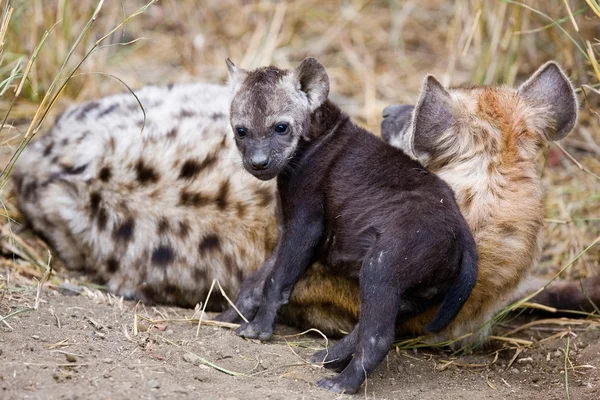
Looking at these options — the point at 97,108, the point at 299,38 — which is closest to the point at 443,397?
the point at 97,108

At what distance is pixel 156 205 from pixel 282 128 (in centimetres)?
99

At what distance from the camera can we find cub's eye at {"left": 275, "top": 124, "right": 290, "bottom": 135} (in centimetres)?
390

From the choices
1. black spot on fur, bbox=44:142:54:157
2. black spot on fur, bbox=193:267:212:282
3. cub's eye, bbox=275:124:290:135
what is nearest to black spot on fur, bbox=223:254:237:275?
black spot on fur, bbox=193:267:212:282

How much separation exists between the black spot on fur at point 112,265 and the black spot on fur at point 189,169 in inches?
22.4

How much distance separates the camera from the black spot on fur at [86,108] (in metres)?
5.14

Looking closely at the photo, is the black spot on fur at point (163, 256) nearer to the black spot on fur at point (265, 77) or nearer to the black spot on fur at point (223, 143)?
the black spot on fur at point (223, 143)

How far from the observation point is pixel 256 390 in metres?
3.31

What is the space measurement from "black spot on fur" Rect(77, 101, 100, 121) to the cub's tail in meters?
2.56

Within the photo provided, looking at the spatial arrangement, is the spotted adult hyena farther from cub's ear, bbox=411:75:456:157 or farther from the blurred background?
the blurred background

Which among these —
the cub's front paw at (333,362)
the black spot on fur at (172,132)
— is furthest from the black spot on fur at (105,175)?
the cub's front paw at (333,362)

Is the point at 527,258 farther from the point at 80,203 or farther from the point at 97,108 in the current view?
the point at 97,108

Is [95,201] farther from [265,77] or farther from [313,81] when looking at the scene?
[313,81]

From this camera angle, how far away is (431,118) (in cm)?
391

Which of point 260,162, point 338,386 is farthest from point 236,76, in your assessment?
point 338,386
